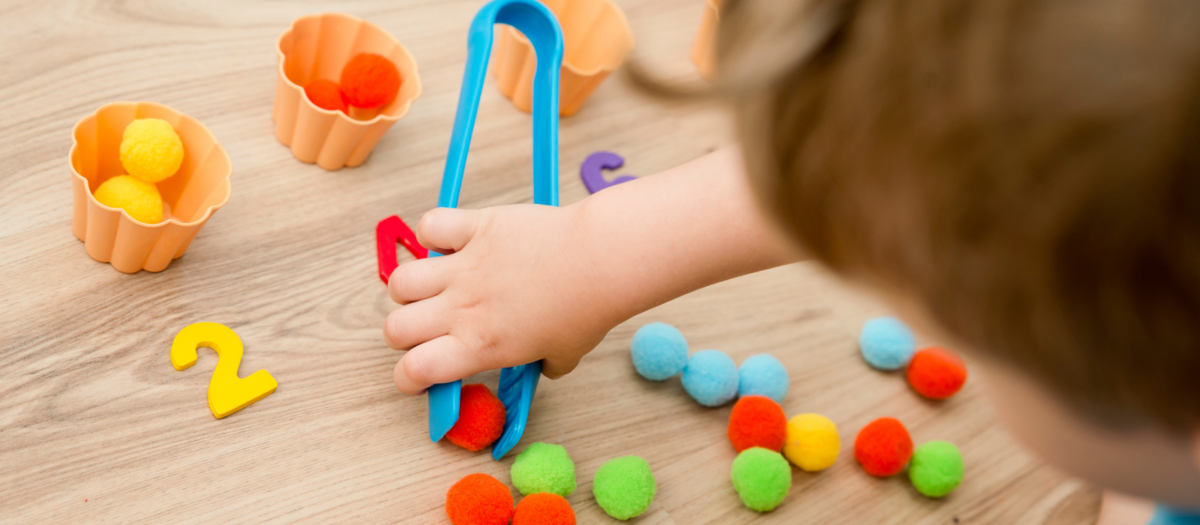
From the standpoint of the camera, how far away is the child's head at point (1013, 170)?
0.59 feet

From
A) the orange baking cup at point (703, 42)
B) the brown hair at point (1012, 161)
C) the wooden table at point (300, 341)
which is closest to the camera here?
the brown hair at point (1012, 161)

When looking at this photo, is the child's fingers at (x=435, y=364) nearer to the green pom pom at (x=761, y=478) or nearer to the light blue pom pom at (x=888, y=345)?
the green pom pom at (x=761, y=478)

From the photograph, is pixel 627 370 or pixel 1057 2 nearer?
pixel 1057 2

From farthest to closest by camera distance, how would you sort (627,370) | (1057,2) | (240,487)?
(627,370)
(240,487)
(1057,2)

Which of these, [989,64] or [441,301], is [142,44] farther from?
[989,64]

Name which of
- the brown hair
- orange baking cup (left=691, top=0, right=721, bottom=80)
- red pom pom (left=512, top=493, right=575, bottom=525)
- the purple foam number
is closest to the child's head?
the brown hair

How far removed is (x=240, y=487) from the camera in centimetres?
42

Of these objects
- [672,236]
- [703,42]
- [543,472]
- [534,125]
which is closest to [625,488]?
[543,472]

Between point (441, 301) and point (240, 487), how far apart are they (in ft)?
0.50

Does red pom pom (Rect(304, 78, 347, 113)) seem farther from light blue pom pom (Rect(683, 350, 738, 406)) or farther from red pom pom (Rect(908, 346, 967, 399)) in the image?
red pom pom (Rect(908, 346, 967, 399))

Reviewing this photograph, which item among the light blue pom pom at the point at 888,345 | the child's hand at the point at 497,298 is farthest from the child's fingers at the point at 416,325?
the light blue pom pom at the point at 888,345

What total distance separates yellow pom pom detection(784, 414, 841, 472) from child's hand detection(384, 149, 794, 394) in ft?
0.37

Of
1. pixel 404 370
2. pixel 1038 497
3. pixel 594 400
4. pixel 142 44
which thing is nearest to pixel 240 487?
pixel 404 370

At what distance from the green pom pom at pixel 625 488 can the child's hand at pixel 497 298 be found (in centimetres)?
7
